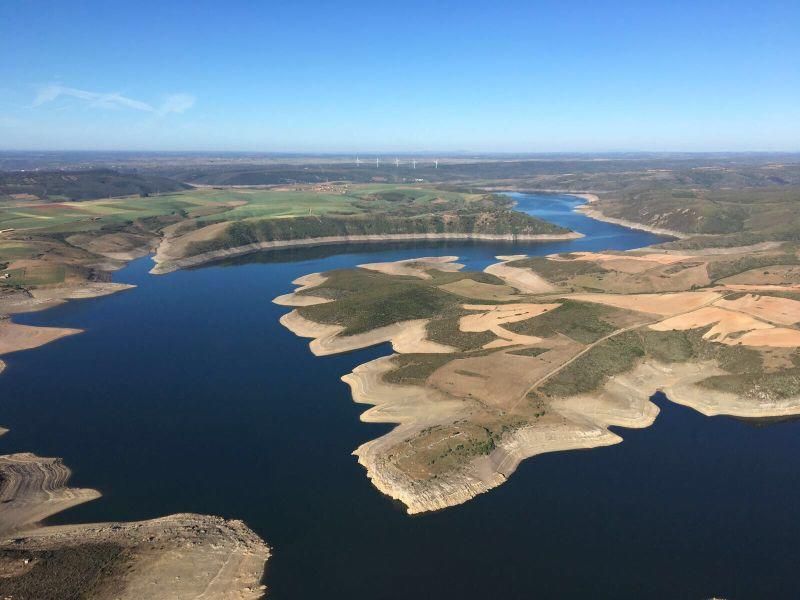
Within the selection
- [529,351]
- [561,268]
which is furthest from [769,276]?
[529,351]

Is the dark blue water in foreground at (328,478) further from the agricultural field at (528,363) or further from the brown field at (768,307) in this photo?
the brown field at (768,307)

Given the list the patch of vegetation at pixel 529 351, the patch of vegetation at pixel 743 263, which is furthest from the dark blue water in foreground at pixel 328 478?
the patch of vegetation at pixel 743 263

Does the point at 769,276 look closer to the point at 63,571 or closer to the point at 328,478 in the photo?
the point at 328,478

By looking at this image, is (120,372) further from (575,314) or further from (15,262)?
(15,262)

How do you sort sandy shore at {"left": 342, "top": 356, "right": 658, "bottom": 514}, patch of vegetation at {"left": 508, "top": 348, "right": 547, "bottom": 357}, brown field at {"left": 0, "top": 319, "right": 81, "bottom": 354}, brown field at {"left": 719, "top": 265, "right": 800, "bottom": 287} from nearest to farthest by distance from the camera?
sandy shore at {"left": 342, "top": 356, "right": 658, "bottom": 514}, patch of vegetation at {"left": 508, "top": 348, "right": 547, "bottom": 357}, brown field at {"left": 0, "top": 319, "right": 81, "bottom": 354}, brown field at {"left": 719, "top": 265, "right": 800, "bottom": 287}

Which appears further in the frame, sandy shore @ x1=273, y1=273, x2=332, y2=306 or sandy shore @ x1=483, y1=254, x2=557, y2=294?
sandy shore @ x1=483, y1=254, x2=557, y2=294

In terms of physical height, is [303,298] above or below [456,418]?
above

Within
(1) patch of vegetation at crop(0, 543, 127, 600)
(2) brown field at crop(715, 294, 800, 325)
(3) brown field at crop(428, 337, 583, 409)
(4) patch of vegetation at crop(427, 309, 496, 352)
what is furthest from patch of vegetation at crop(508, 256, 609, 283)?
(1) patch of vegetation at crop(0, 543, 127, 600)

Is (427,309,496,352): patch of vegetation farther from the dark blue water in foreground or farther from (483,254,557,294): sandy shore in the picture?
(483,254,557,294): sandy shore
